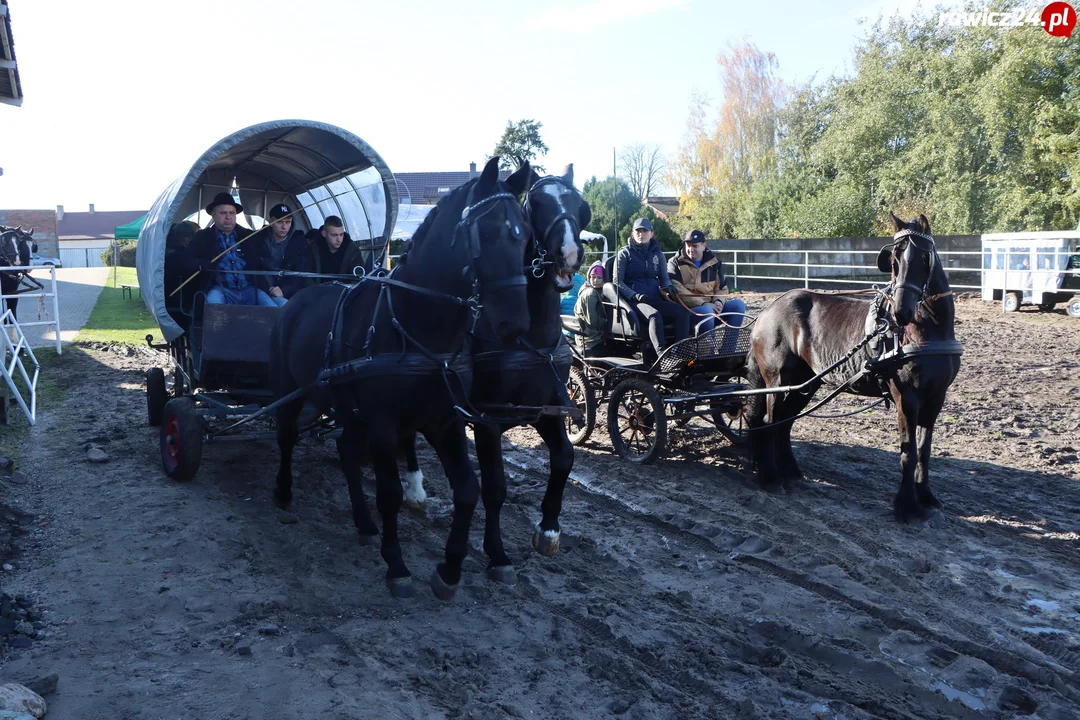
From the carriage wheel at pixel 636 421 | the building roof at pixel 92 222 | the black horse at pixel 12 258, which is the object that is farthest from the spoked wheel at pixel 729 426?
the building roof at pixel 92 222

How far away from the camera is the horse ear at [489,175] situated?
14.8 feet

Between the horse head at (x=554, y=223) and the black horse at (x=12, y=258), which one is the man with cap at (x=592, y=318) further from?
the black horse at (x=12, y=258)

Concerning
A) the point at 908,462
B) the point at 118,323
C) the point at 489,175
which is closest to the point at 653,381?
the point at 908,462

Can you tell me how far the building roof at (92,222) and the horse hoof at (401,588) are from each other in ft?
295

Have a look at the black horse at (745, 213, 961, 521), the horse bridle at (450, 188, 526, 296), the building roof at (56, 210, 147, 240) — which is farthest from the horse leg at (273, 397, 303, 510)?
the building roof at (56, 210, 147, 240)

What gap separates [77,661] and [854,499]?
5114mm

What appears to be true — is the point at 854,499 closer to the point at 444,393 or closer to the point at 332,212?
the point at 444,393

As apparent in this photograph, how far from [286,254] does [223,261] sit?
1.80ft

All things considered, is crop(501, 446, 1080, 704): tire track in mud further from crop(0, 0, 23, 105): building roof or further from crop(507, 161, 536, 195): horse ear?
crop(0, 0, 23, 105): building roof

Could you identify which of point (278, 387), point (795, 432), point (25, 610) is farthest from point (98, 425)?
point (795, 432)

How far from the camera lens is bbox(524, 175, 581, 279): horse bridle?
4.92m

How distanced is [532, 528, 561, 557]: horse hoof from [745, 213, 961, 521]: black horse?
228 cm

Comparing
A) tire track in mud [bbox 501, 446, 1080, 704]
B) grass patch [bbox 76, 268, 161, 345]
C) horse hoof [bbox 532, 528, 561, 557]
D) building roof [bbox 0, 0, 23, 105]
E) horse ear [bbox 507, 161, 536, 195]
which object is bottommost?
tire track in mud [bbox 501, 446, 1080, 704]

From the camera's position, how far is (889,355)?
20.5 ft
